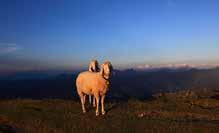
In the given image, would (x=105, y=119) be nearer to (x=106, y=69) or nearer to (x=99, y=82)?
(x=99, y=82)

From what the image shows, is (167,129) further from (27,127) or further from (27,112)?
(27,112)

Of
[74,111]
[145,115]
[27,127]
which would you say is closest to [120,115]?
[145,115]

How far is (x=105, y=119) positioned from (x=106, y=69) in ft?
12.2

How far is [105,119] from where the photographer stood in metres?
29.1

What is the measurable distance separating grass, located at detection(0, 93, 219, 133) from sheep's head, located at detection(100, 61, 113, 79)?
9.74 ft

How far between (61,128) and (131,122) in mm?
4642

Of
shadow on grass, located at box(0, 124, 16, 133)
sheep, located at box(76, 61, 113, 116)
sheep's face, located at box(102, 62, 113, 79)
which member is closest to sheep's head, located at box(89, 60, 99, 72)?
sheep, located at box(76, 61, 113, 116)

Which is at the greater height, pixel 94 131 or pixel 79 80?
pixel 79 80

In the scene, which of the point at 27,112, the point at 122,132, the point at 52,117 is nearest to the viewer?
the point at 122,132

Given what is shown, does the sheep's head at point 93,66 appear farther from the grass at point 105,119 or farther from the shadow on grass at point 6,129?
the shadow on grass at point 6,129

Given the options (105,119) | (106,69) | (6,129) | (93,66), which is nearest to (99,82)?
(106,69)

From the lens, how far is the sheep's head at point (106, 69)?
30.4 metres

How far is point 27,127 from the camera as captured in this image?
2867cm

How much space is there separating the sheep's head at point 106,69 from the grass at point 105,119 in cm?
297
